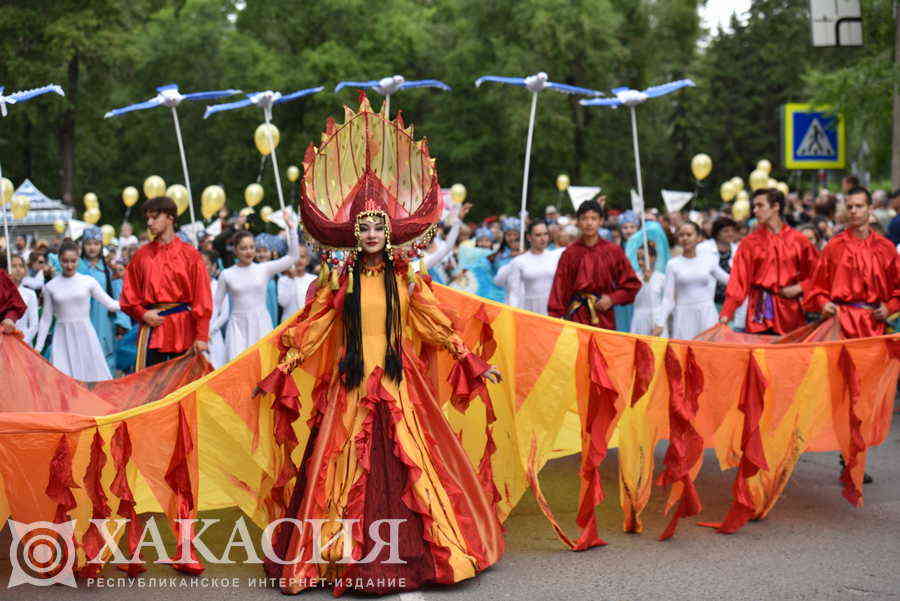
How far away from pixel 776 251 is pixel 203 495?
474cm

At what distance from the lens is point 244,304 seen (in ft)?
32.7

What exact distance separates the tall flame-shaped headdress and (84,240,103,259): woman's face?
6544 mm

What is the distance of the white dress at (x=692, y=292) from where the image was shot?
10.6 metres

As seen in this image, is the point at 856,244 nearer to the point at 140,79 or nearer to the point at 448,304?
the point at 448,304

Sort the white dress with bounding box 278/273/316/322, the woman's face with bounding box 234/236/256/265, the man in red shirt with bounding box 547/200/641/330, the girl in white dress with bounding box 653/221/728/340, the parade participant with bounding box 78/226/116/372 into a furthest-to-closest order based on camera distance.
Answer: the parade participant with bounding box 78/226/116/372
the white dress with bounding box 278/273/316/322
the girl in white dress with bounding box 653/221/728/340
the woman's face with bounding box 234/236/256/265
the man in red shirt with bounding box 547/200/641/330

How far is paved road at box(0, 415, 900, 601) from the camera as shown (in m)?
5.70

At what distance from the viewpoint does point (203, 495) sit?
626cm

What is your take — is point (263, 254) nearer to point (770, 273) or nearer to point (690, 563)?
point (770, 273)

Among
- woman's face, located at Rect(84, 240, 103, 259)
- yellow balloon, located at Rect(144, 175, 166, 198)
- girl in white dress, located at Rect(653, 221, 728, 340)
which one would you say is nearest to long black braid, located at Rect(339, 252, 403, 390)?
girl in white dress, located at Rect(653, 221, 728, 340)

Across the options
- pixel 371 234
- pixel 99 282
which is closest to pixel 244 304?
pixel 99 282

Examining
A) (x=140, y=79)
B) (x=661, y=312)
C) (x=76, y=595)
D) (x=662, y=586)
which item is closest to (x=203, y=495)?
(x=76, y=595)

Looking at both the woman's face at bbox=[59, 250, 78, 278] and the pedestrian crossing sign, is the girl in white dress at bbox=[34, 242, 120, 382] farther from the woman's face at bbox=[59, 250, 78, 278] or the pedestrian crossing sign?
the pedestrian crossing sign

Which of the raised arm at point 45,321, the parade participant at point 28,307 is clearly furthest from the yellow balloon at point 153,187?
the raised arm at point 45,321

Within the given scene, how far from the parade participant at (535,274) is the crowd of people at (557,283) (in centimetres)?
1
